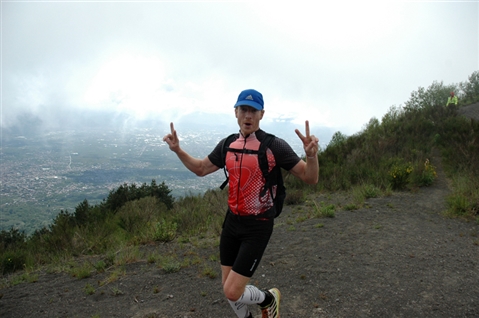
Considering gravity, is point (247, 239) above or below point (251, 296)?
above

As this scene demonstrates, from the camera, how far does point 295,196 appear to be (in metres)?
9.41

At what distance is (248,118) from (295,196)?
7.34m

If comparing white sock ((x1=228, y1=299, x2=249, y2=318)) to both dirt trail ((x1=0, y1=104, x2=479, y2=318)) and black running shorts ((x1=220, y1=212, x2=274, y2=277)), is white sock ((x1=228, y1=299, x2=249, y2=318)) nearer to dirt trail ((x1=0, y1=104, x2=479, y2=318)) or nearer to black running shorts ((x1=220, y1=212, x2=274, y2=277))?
black running shorts ((x1=220, y1=212, x2=274, y2=277))

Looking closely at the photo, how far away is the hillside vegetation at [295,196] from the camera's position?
263 inches

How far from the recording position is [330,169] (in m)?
11.8

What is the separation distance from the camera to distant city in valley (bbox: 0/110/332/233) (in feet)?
73.2

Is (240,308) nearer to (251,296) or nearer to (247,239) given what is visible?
(251,296)

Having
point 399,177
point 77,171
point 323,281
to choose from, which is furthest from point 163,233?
point 77,171

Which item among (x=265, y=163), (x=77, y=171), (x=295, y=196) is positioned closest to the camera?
(x=265, y=163)

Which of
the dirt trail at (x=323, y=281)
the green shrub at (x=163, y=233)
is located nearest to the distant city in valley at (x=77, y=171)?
the green shrub at (x=163, y=233)

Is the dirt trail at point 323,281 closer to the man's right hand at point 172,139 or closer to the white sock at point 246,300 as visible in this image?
the white sock at point 246,300

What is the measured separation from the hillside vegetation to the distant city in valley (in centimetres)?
333

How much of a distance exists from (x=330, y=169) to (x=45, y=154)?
50.7m

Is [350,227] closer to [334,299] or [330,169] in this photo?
[334,299]
